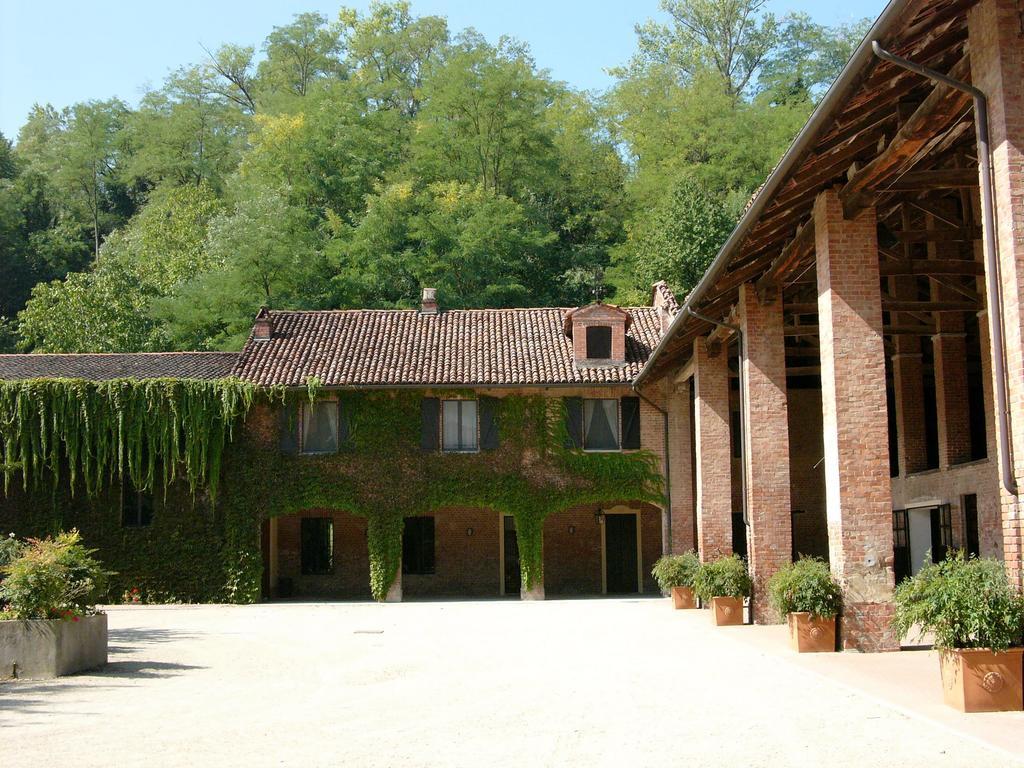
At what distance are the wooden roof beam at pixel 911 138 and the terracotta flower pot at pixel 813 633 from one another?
474cm

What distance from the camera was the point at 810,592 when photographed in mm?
12750

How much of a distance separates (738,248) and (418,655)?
6773 mm

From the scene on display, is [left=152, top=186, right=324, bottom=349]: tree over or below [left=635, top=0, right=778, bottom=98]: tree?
below

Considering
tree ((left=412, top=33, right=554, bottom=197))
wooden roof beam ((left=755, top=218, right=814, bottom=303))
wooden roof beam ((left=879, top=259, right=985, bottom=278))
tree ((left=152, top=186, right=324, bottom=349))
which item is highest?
tree ((left=412, top=33, right=554, bottom=197))

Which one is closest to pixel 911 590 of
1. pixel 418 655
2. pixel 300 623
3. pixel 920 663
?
pixel 920 663

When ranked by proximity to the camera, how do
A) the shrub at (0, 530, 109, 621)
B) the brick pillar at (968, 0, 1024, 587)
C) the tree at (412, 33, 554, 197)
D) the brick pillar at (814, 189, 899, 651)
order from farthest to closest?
1. the tree at (412, 33, 554, 197)
2. the brick pillar at (814, 189, 899, 651)
3. the shrub at (0, 530, 109, 621)
4. the brick pillar at (968, 0, 1024, 587)

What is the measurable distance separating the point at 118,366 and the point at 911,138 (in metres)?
24.1

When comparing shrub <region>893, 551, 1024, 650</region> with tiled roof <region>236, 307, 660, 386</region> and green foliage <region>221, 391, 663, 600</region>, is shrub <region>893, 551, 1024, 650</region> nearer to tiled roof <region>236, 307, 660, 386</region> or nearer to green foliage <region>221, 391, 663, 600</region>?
tiled roof <region>236, 307, 660, 386</region>

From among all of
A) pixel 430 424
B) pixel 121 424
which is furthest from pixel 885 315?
pixel 121 424

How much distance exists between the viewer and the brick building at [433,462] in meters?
26.8

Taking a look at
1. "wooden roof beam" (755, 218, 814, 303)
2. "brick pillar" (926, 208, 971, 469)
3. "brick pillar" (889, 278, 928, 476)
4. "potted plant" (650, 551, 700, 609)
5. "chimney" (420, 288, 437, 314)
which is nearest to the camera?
"wooden roof beam" (755, 218, 814, 303)

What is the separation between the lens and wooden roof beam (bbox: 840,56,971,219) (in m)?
9.56

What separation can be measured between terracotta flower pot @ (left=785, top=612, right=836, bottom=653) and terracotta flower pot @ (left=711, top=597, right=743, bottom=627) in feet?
15.3

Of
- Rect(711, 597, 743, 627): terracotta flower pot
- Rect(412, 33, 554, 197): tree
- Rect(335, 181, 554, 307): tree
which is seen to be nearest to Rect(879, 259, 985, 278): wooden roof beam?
Rect(711, 597, 743, 627): terracotta flower pot
